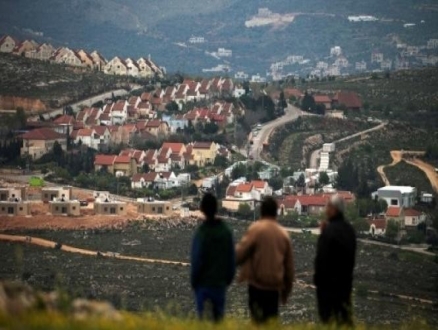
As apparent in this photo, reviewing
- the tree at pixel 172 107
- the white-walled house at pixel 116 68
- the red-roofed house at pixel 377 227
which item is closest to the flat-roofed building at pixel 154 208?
the red-roofed house at pixel 377 227

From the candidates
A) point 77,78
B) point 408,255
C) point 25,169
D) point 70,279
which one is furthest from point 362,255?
point 77,78

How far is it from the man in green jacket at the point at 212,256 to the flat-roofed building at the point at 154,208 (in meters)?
26.7

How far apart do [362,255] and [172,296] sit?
8.93m

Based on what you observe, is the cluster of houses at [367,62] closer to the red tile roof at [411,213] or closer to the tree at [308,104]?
the tree at [308,104]

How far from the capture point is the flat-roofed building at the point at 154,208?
35.4 metres

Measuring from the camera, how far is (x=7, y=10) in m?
100

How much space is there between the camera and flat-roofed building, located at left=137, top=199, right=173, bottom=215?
35375mm

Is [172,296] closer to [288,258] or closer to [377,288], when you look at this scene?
[377,288]

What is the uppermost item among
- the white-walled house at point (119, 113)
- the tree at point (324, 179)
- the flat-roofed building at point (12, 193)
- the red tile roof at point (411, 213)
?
the white-walled house at point (119, 113)

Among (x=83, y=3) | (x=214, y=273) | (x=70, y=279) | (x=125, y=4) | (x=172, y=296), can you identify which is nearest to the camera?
(x=214, y=273)

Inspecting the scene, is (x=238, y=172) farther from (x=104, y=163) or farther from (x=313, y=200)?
(x=313, y=200)

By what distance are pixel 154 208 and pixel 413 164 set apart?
426 inches

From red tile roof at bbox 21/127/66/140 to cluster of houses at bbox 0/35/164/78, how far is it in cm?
1440

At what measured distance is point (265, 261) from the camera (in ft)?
27.9
